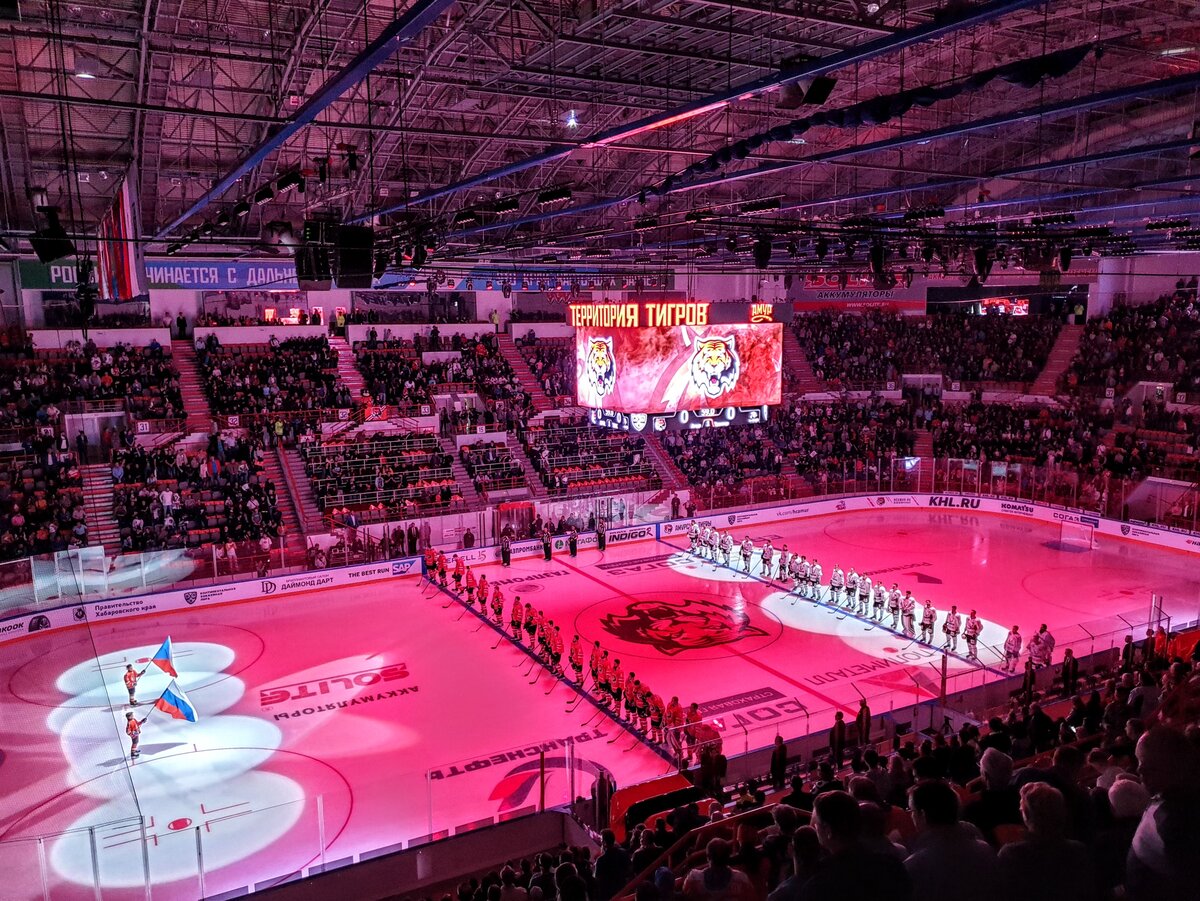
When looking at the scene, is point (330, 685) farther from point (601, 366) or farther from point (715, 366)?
point (715, 366)

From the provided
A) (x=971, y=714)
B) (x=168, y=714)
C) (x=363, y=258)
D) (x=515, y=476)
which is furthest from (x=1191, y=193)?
(x=168, y=714)

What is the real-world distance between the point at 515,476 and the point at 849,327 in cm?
2161

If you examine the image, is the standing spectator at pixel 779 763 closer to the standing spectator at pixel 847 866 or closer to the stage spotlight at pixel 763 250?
the standing spectator at pixel 847 866

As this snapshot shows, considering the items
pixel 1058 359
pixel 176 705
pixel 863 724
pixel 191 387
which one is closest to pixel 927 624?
pixel 863 724

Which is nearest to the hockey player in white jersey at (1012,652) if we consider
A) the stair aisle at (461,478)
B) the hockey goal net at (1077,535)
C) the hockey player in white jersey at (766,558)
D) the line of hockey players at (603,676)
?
the line of hockey players at (603,676)

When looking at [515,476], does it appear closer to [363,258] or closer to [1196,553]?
[363,258]

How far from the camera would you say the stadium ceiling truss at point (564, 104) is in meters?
13.0

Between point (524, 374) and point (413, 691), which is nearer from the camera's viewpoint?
point (413, 691)

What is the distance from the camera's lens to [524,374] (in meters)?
35.2

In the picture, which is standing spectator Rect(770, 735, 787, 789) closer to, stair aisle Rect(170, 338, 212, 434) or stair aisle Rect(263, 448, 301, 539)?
stair aisle Rect(263, 448, 301, 539)

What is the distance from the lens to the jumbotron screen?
1930cm

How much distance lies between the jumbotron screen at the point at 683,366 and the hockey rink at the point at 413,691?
16.5ft

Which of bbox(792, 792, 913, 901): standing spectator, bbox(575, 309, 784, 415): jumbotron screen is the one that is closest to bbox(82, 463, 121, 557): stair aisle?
bbox(575, 309, 784, 415): jumbotron screen

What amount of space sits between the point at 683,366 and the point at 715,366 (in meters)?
0.85
